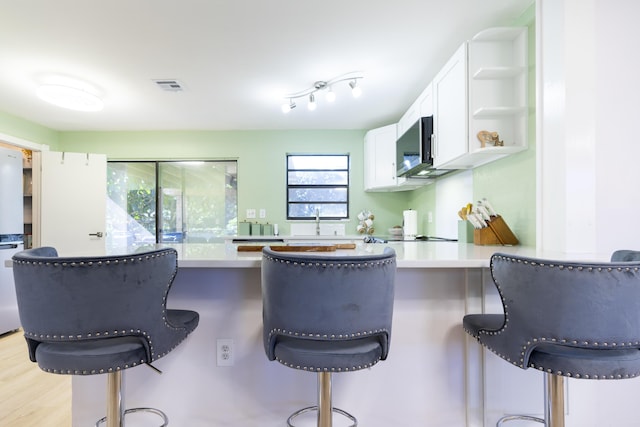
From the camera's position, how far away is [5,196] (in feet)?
9.90

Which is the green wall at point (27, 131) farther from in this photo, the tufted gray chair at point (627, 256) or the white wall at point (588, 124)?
the tufted gray chair at point (627, 256)

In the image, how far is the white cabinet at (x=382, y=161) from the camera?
3.56 metres

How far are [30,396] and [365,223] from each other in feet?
11.0

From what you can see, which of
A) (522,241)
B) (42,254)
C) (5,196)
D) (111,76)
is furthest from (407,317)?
(5,196)

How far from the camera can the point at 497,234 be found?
189cm

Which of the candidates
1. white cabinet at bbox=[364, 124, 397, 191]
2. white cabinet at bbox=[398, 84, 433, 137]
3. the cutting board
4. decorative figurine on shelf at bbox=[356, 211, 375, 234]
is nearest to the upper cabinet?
white cabinet at bbox=[398, 84, 433, 137]

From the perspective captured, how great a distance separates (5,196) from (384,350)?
3.89 metres

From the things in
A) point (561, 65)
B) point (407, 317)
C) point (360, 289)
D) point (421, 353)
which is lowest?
point (421, 353)

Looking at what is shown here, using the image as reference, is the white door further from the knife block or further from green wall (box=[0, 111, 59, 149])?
the knife block

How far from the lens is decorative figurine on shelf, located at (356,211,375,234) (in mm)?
4023

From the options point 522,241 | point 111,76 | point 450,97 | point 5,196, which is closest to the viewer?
point 522,241

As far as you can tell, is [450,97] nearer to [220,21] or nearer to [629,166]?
[629,166]

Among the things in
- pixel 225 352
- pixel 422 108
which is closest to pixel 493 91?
pixel 422 108

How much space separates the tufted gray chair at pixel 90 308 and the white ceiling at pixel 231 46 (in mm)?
1552
